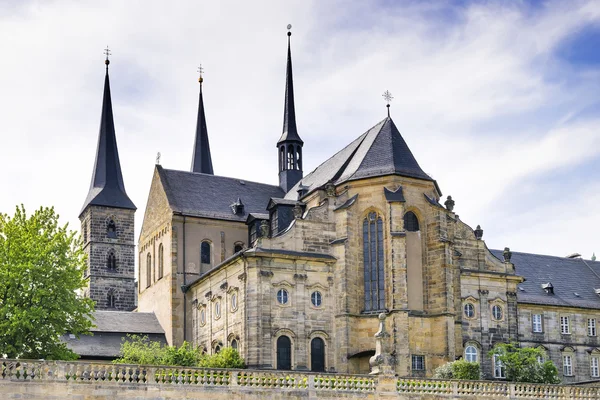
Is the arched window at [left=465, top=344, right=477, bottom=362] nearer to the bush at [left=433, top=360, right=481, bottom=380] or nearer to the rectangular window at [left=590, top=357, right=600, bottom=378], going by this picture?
the bush at [left=433, top=360, right=481, bottom=380]

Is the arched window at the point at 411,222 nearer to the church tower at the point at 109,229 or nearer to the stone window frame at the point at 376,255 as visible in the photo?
the stone window frame at the point at 376,255

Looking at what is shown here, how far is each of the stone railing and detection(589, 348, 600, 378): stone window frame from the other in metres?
27.7

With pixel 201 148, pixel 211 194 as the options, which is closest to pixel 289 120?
pixel 211 194

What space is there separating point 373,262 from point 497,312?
931 cm

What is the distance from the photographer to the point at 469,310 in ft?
191

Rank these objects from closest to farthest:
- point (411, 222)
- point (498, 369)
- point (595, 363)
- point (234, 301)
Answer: point (234, 301)
point (411, 222)
point (498, 369)
point (595, 363)

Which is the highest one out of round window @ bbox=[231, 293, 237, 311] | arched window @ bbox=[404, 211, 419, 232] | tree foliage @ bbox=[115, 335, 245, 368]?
arched window @ bbox=[404, 211, 419, 232]

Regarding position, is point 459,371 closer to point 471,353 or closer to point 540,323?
point 471,353

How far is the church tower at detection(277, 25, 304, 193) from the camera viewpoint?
7406 centimetres

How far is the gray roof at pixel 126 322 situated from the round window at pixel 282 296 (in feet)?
42.7

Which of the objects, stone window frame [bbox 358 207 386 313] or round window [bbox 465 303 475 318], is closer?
stone window frame [bbox 358 207 386 313]

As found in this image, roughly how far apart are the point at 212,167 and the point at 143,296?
1739 centimetres

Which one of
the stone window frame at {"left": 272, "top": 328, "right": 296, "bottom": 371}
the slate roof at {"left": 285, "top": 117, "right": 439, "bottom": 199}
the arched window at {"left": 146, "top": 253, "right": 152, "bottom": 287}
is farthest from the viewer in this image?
the arched window at {"left": 146, "top": 253, "right": 152, "bottom": 287}

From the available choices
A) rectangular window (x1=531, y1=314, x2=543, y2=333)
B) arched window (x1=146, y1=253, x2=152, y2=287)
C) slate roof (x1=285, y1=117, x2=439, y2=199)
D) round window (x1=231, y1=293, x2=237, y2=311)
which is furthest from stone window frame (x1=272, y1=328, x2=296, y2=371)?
rectangular window (x1=531, y1=314, x2=543, y2=333)
